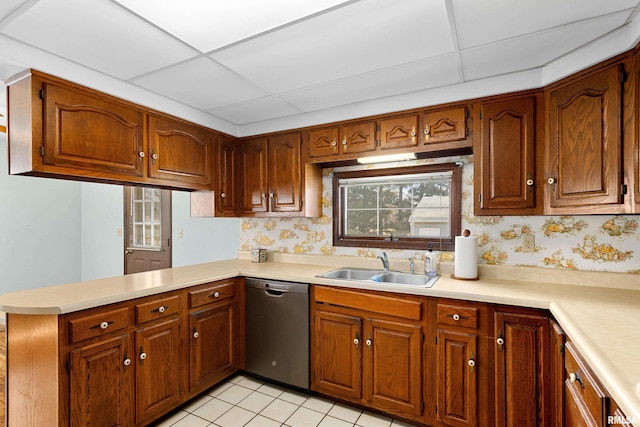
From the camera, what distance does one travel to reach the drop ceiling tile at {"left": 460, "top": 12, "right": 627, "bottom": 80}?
152 centimetres

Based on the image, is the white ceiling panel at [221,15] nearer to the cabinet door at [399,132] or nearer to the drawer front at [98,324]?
the cabinet door at [399,132]

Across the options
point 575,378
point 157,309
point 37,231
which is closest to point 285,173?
point 157,309

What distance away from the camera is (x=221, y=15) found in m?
1.44

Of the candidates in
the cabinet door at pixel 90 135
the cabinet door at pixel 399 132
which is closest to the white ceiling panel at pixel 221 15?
the cabinet door at pixel 90 135

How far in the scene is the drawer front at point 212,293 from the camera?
226 centimetres

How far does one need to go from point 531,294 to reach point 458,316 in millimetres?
419

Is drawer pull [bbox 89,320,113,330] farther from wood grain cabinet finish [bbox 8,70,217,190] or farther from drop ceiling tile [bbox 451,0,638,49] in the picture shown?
drop ceiling tile [bbox 451,0,638,49]

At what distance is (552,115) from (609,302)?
1.09m

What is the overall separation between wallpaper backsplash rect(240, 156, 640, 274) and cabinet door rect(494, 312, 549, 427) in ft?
2.21

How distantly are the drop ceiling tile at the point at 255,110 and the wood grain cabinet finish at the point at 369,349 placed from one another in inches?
58.2

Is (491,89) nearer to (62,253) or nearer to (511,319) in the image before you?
(511,319)

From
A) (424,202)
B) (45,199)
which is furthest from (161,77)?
(45,199)

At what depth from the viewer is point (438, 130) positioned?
2234mm

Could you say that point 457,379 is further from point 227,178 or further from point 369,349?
point 227,178
